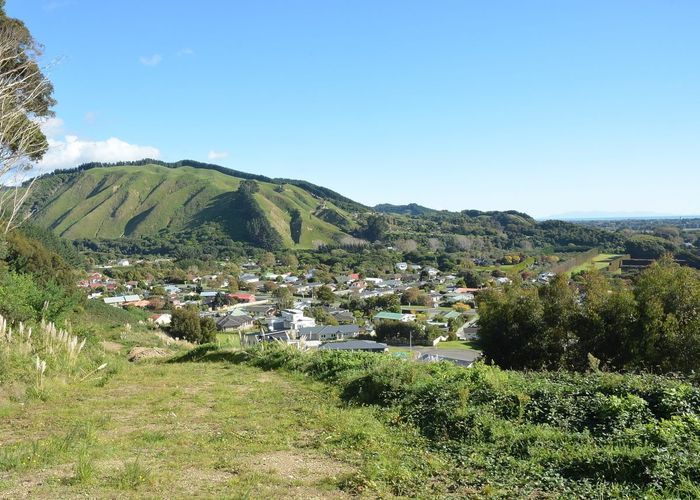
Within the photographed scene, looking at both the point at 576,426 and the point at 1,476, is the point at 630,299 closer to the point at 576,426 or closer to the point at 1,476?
the point at 576,426

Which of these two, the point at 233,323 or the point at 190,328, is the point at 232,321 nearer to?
the point at 233,323

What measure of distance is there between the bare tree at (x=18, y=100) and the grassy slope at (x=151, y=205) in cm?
12536

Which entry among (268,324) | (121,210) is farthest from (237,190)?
(268,324)

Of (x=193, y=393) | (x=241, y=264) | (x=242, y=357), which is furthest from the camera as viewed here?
(x=241, y=264)

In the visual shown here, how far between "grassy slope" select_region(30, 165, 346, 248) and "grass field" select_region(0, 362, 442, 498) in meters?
134

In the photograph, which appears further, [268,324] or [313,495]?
[268,324]

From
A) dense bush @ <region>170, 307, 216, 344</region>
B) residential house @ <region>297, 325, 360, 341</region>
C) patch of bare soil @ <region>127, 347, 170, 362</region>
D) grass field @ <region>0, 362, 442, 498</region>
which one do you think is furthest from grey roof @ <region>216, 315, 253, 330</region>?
grass field @ <region>0, 362, 442, 498</region>

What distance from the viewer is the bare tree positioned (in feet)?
46.6

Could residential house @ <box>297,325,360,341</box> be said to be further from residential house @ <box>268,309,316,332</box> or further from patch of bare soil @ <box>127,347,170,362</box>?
patch of bare soil @ <box>127,347,170,362</box>

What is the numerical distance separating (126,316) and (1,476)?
36.2 meters

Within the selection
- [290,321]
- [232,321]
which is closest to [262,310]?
[232,321]

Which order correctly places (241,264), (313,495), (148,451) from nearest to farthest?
(313,495) → (148,451) → (241,264)

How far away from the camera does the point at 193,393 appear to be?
9.50m

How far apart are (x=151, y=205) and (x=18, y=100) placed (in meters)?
174
